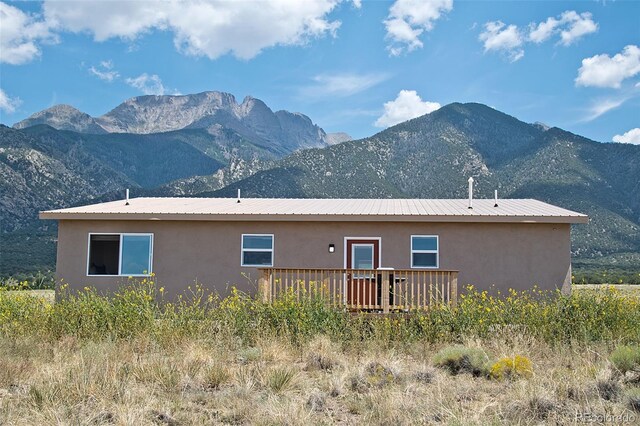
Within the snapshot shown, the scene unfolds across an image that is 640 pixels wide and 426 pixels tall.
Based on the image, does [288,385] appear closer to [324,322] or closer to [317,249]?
[324,322]

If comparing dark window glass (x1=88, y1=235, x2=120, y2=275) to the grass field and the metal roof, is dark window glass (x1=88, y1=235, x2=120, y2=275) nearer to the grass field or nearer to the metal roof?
the metal roof

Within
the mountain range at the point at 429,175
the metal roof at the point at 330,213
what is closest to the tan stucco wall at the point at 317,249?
the metal roof at the point at 330,213

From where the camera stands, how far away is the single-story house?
14320 mm

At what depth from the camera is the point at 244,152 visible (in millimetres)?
146375

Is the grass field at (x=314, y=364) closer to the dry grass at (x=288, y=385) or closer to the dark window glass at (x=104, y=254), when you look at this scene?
the dry grass at (x=288, y=385)

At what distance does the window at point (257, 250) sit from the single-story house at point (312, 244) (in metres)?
0.02

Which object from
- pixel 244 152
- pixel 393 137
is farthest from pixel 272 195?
pixel 244 152

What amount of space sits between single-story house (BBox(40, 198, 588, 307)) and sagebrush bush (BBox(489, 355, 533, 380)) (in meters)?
5.91

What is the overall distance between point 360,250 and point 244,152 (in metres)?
134

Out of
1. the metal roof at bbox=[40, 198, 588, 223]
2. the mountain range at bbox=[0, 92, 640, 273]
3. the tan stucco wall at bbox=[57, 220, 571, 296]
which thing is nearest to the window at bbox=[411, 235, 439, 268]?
the tan stucco wall at bbox=[57, 220, 571, 296]

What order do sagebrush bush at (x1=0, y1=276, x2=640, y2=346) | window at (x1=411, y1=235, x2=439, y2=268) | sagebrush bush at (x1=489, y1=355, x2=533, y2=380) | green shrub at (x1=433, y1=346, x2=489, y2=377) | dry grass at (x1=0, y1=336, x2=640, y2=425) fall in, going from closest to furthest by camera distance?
dry grass at (x1=0, y1=336, x2=640, y2=425) → sagebrush bush at (x1=489, y1=355, x2=533, y2=380) → green shrub at (x1=433, y1=346, x2=489, y2=377) → sagebrush bush at (x1=0, y1=276, x2=640, y2=346) → window at (x1=411, y1=235, x2=439, y2=268)

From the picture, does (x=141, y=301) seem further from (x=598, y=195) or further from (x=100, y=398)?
(x=598, y=195)

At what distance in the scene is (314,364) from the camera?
28.4 ft

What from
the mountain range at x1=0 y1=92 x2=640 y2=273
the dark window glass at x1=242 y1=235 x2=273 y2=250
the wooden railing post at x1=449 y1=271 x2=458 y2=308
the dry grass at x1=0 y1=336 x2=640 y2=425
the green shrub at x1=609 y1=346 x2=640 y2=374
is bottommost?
the dry grass at x1=0 y1=336 x2=640 y2=425
